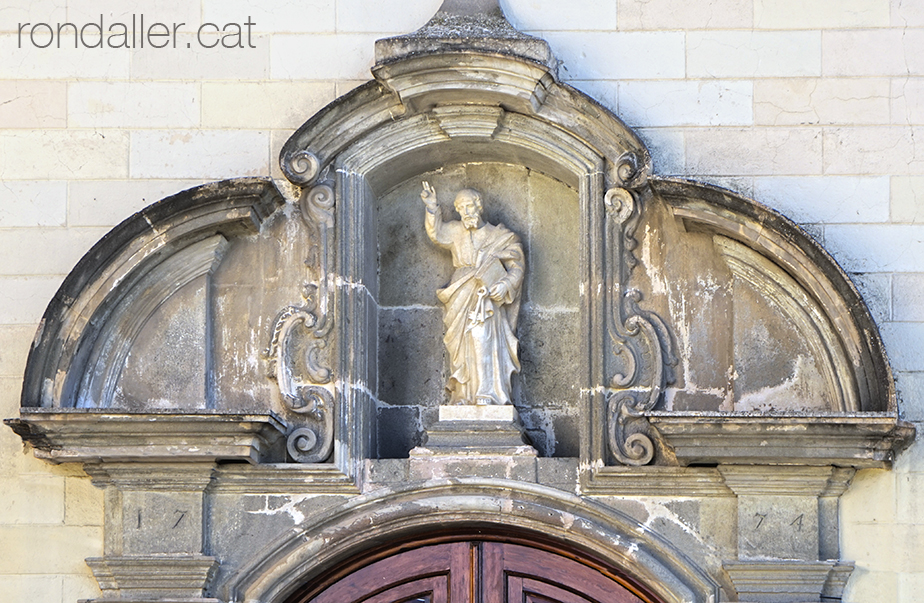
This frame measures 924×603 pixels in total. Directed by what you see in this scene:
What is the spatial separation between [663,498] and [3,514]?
2663 millimetres

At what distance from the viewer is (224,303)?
6.95 m

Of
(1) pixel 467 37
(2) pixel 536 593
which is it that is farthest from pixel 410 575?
(1) pixel 467 37

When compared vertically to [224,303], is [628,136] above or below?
above

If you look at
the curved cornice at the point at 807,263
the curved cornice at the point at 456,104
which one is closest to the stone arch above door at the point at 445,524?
the curved cornice at the point at 807,263

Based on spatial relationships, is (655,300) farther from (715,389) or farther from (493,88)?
(493,88)

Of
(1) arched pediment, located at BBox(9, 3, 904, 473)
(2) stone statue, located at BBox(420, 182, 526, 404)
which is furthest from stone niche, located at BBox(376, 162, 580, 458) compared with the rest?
(2) stone statue, located at BBox(420, 182, 526, 404)

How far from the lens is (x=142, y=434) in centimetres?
648

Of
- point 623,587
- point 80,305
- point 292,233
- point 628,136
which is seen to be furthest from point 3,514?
point 628,136

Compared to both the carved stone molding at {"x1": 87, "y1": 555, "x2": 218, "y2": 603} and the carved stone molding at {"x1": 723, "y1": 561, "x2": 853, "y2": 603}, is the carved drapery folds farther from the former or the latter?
the carved stone molding at {"x1": 723, "y1": 561, "x2": 853, "y2": 603}

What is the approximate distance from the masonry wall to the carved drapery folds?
0.34 m

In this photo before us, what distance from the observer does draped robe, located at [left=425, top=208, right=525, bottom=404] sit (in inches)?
271

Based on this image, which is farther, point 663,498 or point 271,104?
point 271,104

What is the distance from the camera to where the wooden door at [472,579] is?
682 cm

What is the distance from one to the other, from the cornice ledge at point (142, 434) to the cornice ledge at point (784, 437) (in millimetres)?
1575
